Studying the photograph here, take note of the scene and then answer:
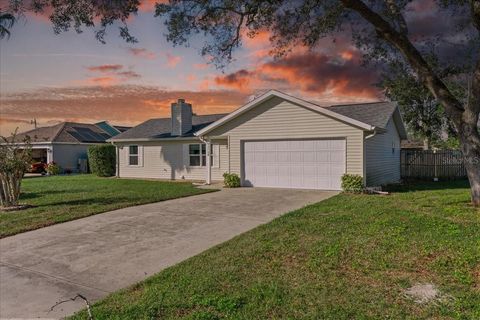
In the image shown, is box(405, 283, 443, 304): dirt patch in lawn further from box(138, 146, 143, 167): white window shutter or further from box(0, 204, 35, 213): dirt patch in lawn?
box(138, 146, 143, 167): white window shutter

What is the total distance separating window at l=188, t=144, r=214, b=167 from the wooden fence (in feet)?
40.9

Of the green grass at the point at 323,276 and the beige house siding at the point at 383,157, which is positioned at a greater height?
the beige house siding at the point at 383,157

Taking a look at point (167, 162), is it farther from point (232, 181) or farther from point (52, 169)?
point (52, 169)

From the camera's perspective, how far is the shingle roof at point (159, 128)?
22.6 meters

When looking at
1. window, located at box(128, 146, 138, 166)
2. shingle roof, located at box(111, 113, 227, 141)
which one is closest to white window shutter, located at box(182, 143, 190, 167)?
shingle roof, located at box(111, 113, 227, 141)

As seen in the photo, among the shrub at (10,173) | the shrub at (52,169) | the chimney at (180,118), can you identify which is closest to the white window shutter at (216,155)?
the chimney at (180,118)

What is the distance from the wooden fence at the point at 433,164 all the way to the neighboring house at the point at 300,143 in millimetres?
1742

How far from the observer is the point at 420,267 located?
5.27 m

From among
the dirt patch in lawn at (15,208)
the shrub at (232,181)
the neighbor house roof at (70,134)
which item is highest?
the neighbor house roof at (70,134)

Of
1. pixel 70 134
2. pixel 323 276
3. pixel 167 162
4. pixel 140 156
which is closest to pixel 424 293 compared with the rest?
pixel 323 276

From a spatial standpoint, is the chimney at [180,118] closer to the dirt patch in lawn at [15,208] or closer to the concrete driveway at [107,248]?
the concrete driveway at [107,248]

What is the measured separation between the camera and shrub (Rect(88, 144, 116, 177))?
81.4 ft

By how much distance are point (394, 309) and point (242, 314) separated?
1780 millimetres

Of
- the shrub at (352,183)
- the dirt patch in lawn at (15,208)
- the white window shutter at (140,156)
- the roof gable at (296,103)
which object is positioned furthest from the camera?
the white window shutter at (140,156)
